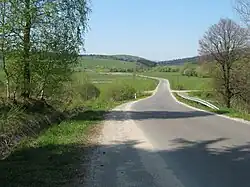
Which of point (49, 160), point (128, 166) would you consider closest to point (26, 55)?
point (49, 160)

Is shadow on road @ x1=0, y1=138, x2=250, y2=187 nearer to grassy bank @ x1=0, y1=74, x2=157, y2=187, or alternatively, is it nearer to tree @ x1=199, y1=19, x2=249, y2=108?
grassy bank @ x1=0, y1=74, x2=157, y2=187

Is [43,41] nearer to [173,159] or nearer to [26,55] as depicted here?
[26,55]

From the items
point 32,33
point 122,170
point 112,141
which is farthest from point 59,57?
point 122,170

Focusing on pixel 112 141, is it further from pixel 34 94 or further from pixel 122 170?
pixel 34 94

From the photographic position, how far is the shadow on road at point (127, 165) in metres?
7.74

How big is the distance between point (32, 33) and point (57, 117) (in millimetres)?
4858

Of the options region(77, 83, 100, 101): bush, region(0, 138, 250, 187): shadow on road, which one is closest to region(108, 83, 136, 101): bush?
region(77, 83, 100, 101): bush

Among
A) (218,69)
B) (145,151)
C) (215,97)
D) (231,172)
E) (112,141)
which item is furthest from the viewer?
(215,97)

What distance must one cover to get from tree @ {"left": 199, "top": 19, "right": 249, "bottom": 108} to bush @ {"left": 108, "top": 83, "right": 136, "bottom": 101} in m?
23.8

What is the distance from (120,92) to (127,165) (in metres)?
62.1

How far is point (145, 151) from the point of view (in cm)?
1134

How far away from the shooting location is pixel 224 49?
46.1 meters

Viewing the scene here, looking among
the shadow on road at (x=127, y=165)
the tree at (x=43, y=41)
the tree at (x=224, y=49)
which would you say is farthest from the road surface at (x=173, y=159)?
the tree at (x=224, y=49)

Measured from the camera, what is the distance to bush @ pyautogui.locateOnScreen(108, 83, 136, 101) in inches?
2729
